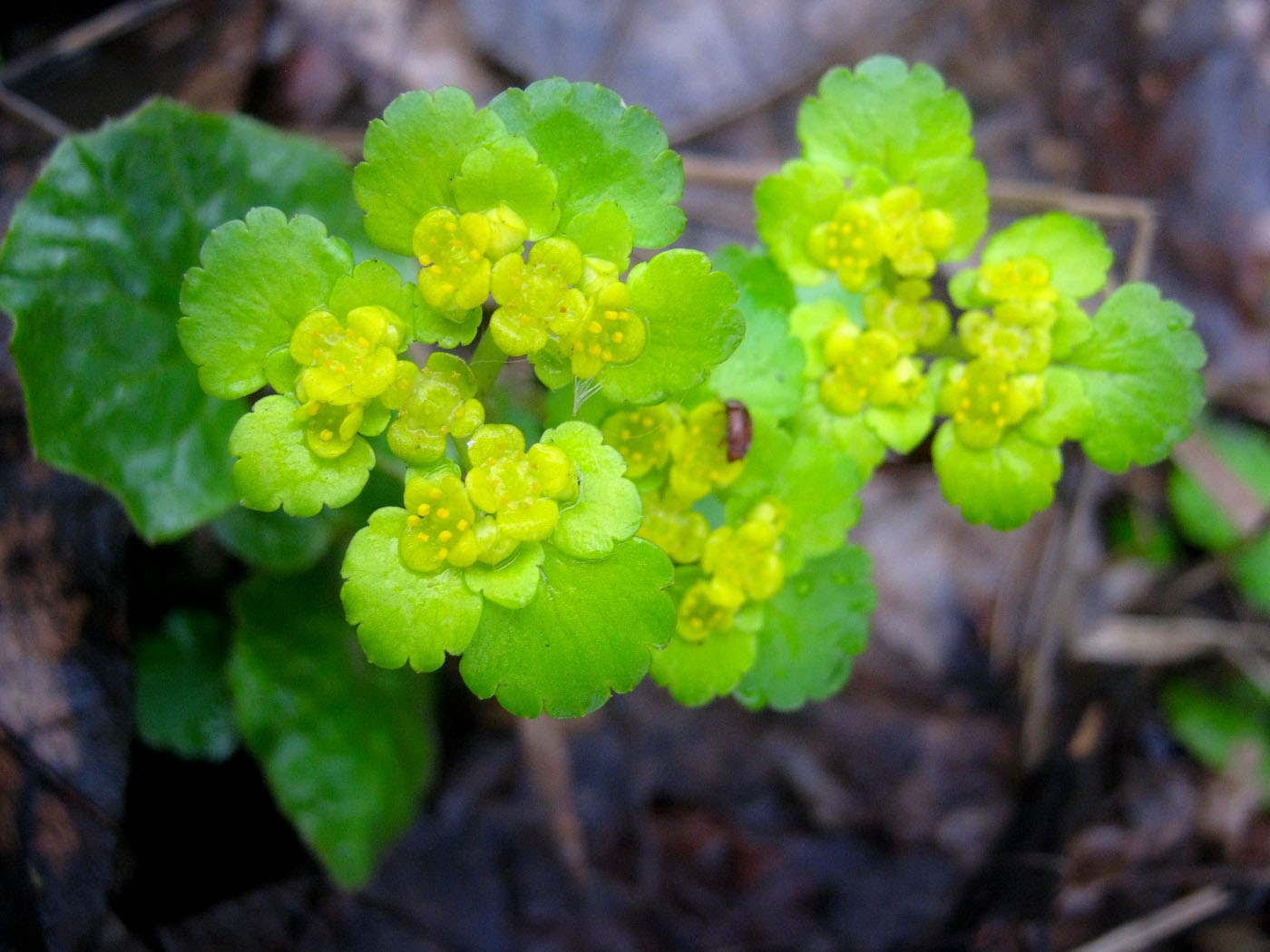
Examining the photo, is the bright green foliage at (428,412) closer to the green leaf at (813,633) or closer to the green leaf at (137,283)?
the green leaf at (813,633)

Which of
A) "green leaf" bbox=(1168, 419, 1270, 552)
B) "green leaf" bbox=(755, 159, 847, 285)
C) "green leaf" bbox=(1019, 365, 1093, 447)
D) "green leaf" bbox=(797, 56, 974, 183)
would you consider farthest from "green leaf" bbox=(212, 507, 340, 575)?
"green leaf" bbox=(1168, 419, 1270, 552)

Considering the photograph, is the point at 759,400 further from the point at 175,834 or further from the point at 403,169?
the point at 175,834

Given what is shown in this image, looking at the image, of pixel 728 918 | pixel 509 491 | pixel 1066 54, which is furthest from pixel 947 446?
pixel 1066 54

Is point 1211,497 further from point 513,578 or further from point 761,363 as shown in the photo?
point 513,578

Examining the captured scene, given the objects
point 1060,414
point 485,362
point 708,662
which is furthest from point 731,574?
point 1060,414

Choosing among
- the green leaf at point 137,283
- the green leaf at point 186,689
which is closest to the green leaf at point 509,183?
the green leaf at point 137,283
